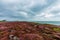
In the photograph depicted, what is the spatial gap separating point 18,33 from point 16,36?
1.22 metres

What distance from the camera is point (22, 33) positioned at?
1169 inches

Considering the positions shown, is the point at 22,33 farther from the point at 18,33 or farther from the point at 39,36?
the point at 39,36

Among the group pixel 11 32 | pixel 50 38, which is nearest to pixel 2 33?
pixel 11 32

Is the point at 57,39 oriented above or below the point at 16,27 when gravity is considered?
below

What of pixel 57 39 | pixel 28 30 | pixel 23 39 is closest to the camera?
pixel 23 39

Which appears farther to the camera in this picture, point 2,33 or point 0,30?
point 0,30

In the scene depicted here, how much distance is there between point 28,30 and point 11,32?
144 inches

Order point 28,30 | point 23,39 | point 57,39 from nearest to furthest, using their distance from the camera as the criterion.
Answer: point 23,39 < point 57,39 < point 28,30

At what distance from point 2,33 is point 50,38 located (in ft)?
31.0

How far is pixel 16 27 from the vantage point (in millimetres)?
33250

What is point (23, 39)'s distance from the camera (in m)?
27.9

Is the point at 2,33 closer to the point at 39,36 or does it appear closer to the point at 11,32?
the point at 11,32

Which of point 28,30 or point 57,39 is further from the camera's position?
point 28,30

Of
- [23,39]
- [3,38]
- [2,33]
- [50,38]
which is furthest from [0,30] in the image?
[50,38]
